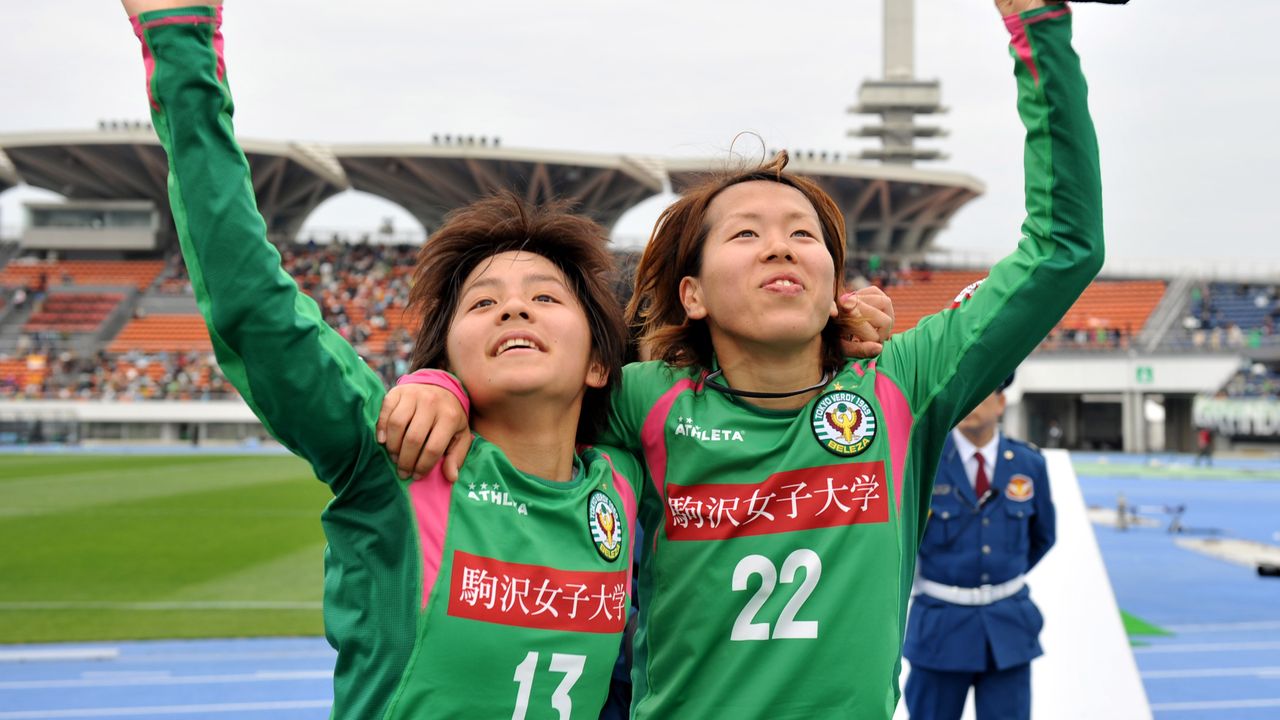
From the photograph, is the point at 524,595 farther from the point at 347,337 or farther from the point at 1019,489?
the point at 347,337

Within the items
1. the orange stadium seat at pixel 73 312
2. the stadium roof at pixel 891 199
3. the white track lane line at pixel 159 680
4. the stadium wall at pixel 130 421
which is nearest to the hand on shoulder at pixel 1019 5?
the white track lane line at pixel 159 680

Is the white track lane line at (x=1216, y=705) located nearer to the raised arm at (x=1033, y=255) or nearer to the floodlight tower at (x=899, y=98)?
the raised arm at (x=1033, y=255)

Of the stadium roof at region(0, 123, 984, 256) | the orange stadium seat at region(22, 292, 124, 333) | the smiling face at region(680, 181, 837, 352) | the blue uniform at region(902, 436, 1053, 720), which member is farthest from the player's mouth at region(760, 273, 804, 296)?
the orange stadium seat at region(22, 292, 124, 333)

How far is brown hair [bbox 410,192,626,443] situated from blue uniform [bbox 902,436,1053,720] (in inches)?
104

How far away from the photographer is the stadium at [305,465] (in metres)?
7.14

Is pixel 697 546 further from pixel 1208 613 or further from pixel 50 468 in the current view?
pixel 50 468

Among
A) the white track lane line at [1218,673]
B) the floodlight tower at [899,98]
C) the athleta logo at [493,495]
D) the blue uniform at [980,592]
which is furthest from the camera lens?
the floodlight tower at [899,98]

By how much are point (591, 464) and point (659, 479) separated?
0.16 m

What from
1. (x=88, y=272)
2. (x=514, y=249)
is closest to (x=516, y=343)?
(x=514, y=249)

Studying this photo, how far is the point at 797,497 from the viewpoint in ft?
6.87

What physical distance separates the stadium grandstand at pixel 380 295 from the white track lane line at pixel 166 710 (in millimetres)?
24777

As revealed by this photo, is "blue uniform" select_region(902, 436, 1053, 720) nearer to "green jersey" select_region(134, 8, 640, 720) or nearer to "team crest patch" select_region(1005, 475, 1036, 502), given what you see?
"team crest patch" select_region(1005, 475, 1036, 502)

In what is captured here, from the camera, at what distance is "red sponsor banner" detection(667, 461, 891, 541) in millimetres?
2084

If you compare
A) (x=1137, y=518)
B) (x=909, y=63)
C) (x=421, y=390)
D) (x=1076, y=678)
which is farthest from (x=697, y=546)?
(x=909, y=63)
